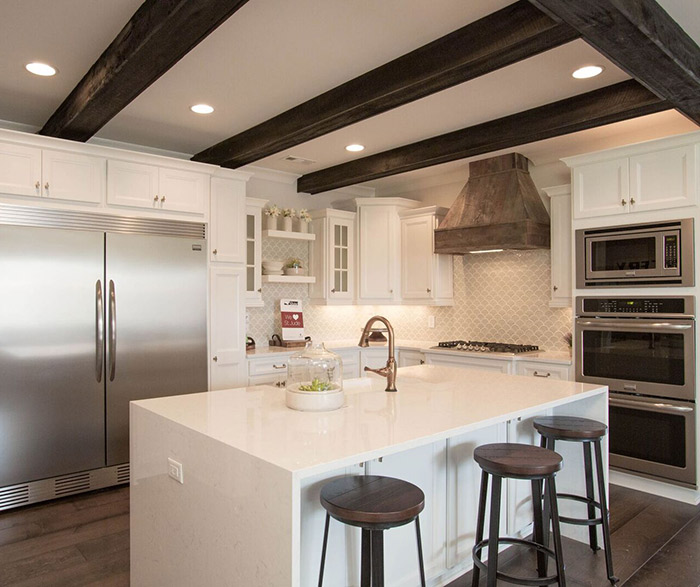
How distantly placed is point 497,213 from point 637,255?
118 cm

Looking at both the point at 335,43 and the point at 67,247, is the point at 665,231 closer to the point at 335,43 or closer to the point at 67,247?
the point at 335,43

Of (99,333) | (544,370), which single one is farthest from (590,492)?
(99,333)

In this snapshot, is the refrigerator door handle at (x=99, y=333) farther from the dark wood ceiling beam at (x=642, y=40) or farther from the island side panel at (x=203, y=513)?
the dark wood ceiling beam at (x=642, y=40)

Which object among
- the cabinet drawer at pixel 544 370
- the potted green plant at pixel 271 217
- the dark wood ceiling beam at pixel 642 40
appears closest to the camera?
the dark wood ceiling beam at pixel 642 40

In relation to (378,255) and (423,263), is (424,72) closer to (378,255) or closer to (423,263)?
(423,263)

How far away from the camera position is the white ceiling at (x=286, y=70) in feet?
7.93

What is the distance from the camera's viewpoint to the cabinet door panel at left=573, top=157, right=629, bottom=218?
3.83 meters

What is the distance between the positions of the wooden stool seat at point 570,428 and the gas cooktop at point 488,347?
1671 mm

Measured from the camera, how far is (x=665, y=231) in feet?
11.9

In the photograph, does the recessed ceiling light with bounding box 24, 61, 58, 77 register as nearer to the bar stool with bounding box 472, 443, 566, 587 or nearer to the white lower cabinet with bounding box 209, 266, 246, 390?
the white lower cabinet with bounding box 209, 266, 246, 390

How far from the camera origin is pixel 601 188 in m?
3.96

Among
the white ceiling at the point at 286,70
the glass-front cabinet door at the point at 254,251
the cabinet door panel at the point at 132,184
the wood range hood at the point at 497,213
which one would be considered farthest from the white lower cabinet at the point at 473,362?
the cabinet door panel at the point at 132,184

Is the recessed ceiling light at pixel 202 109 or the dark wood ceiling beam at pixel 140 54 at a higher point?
the recessed ceiling light at pixel 202 109

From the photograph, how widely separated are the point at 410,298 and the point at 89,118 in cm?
339
